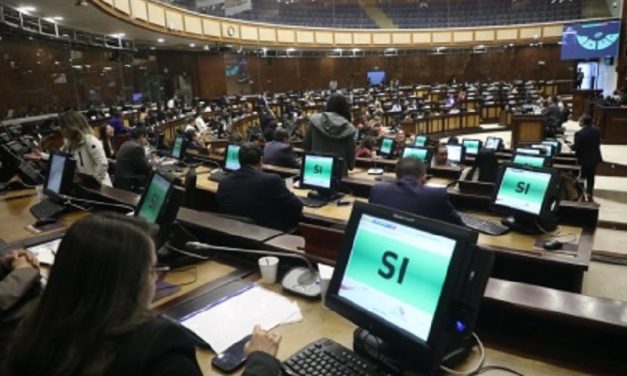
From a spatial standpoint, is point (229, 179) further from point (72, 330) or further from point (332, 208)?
point (72, 330)

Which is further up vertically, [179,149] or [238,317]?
[179,149]

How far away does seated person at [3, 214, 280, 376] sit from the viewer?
3.26 ft

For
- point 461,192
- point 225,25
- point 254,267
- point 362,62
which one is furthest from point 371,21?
point 254,267

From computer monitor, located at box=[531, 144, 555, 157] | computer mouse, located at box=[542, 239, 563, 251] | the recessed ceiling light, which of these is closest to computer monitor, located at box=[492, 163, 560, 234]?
computer mouse, located at box=[542, 239, 563, 251]

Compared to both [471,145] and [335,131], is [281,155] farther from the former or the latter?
[471,145]

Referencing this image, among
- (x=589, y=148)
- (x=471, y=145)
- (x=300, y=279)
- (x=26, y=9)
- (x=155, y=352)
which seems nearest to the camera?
(x=155, y=352)

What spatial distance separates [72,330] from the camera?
1.01 metres

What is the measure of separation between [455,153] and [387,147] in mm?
1117

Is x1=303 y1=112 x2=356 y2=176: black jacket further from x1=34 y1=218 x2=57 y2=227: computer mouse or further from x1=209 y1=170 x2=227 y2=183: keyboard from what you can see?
x1=34 y1=218 x2=57 y2=227: computer mouse

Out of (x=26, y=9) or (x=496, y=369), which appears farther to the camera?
(x=26, y=9)

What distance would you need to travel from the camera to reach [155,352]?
1001 mm

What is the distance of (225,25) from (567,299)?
15.2m

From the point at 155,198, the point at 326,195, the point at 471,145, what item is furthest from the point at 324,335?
the point at 471,145

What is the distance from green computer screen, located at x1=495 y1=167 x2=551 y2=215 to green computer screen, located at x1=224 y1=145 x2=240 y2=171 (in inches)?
131
